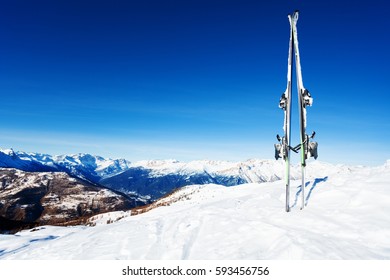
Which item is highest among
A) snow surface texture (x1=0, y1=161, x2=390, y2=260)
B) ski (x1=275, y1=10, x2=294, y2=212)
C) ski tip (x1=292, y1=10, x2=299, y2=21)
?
ski tip (x1=292, y1=10, x2=299, y2=21)

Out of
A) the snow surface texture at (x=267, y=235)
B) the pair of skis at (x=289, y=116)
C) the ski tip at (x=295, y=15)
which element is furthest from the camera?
the ski tip at (x=295, y=15)

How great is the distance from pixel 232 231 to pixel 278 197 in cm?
716

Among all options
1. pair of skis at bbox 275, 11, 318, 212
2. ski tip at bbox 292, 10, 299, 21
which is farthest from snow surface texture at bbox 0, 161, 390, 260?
ski tip at bbox 292, 10, 299, 21

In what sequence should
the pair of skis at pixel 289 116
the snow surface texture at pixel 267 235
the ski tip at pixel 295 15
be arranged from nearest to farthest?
the snow surface texture at pixel 267 235
the pair of skis at pixel 289 116
the ski tip at pixel 295 15

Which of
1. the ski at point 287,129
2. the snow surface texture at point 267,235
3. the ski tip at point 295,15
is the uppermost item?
the ski tip at point 295,15

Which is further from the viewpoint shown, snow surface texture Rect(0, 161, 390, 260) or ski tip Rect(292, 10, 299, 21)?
ski tip Rect(292, 10, 299, 21)

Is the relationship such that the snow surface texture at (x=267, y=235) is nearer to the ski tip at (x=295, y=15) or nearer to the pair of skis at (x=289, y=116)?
the pair of skis at (x=289, y=116)

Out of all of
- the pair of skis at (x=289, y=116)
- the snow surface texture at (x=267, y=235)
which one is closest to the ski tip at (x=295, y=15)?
the pair of skis at (x=289, y=116)

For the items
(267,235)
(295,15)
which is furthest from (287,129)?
(295,15)

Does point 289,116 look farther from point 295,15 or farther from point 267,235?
point 267,235

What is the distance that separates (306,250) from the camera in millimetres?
8188

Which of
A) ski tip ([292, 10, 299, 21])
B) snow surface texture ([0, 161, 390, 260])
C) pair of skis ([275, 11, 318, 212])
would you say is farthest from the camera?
ski tip ([292, 10, 299, 21])

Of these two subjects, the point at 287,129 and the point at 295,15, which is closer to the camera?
the point at 287,129

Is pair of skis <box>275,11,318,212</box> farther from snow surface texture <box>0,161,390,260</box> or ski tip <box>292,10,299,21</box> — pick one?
snow surface texture <box>0,161,390,260</box>
